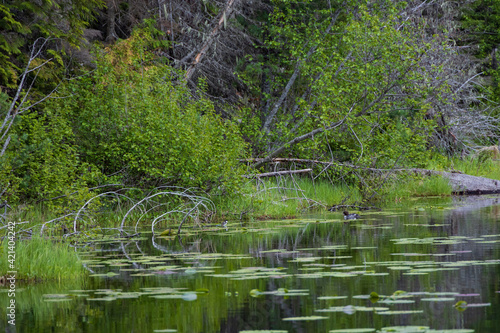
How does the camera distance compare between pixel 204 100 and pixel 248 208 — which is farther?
pixel 204 100

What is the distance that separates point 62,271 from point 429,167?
16146 mm

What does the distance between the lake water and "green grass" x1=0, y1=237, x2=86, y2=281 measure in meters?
0.27

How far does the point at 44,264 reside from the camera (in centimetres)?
707

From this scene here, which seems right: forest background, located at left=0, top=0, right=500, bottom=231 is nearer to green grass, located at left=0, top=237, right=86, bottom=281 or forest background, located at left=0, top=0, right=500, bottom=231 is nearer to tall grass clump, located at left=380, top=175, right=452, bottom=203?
tall grass clump, located at left=380, top=175, right=452, bottom=203

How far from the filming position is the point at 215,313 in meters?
4.97

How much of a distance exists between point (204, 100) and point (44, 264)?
26.6ft

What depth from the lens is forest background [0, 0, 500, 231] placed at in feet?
40.8

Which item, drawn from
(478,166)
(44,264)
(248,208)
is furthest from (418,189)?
(44,264)

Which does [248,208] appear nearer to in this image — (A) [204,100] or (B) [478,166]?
(A) [204,100]

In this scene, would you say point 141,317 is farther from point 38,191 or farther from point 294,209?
point 294,209

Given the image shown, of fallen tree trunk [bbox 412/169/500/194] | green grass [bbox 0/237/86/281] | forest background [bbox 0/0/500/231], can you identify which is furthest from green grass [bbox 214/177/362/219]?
green grass [bbox 0/237/86/281]

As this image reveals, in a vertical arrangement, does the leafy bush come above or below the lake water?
above

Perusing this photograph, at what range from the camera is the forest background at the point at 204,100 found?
1243 centimetres

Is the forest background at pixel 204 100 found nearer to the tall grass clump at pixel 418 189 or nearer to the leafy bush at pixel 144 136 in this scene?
the leafy bush at pixel 144 136
